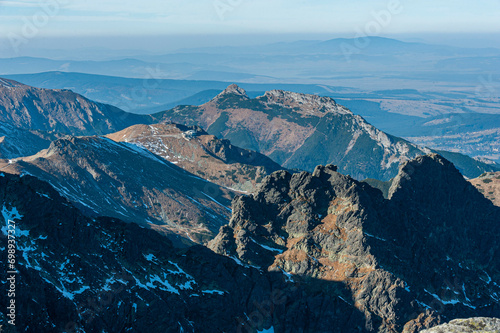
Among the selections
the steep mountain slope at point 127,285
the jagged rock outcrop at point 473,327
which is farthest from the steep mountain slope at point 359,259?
the jagged rock outcrop at point 473,327

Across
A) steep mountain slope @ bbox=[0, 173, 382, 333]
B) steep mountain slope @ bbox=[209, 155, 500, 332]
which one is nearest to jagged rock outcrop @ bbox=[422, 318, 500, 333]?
steep mountain slope @ bbox=[209, 155, 500, 332]

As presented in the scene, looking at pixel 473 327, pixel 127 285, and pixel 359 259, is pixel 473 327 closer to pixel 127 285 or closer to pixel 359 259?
pixel 359 259

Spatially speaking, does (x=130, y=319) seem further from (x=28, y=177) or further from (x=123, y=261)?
(x=28, y=177)

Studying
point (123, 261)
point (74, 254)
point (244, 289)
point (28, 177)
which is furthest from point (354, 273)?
point (28, 177)

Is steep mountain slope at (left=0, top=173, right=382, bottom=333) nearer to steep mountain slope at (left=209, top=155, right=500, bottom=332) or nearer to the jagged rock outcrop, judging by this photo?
steep mountain slope at (left=209, top=155, right=500, bottom=332)

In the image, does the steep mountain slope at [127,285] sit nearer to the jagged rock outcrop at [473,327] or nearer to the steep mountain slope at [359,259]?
the steep mountain slope at [359,259]

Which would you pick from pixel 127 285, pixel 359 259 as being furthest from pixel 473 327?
pixel 127 285

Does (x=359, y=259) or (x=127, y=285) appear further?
(x=359, y=259)

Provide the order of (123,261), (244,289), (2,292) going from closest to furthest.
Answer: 1. (2,292)
2. (123,261)
3. (244,289)
